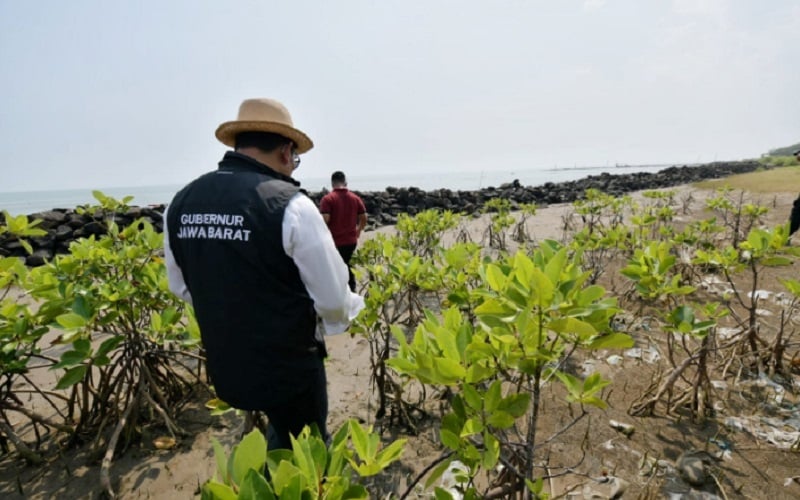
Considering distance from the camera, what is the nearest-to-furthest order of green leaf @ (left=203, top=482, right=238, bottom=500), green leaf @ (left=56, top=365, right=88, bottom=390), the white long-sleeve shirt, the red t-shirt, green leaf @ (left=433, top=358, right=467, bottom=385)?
green leaf @ (left=203, top=482, right=238, bottom=500) → green leaf @ (left=433, top=358, right=467, bottom=385) → the white long-sleeve shirt → green leaf @ (left=56, top=365, right=88, bottom=390) → the red t-shirt

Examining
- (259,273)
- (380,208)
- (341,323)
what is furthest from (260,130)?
(380,208)

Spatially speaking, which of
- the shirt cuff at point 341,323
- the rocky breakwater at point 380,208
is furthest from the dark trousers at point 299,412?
the rocky breakwater at point 380,208

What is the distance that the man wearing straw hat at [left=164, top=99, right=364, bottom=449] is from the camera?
135cm

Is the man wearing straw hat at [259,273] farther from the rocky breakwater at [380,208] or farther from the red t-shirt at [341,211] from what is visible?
the red t-shirt at [341,211]

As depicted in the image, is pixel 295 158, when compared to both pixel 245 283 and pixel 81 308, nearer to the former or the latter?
pixel 245 283

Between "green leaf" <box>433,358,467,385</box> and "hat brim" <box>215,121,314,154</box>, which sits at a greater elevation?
"hat brim" <box>215,121,314,154</box>

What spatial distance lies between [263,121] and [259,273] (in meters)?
0.65

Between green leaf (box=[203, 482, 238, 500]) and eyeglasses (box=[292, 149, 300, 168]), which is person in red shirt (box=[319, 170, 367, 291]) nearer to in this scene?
eyeglasses (box=[292, 149, 300, 168])

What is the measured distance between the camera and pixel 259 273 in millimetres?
1368

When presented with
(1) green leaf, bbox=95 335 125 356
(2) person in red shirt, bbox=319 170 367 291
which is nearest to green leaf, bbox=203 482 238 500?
(1) green leaf, bbox=95 335 125 356

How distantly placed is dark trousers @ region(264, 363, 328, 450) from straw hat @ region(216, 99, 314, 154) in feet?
3.32

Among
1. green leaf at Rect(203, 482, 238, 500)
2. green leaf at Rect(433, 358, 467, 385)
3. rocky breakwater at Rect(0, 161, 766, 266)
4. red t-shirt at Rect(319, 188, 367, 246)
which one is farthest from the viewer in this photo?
rocky breakwater at Rect(0, 161, 766, 266)

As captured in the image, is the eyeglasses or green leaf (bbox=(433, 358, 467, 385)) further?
the eyeglasses

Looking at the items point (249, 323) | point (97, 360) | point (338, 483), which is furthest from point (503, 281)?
point (97, 360)
